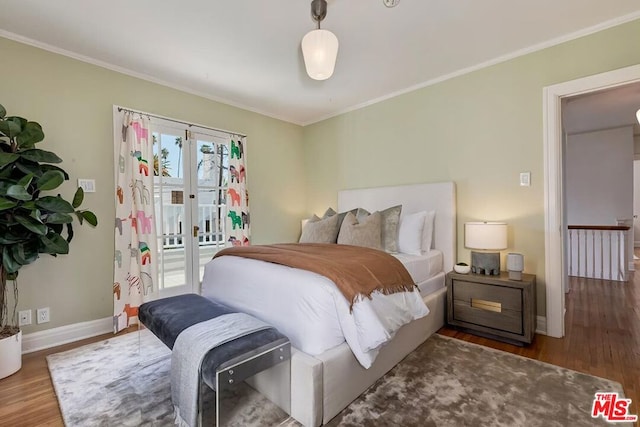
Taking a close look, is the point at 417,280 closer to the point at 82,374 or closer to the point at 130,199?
the point at 82,374

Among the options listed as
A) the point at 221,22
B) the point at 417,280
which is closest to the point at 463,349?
the point at 417,280

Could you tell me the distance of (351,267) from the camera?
1.86 metres

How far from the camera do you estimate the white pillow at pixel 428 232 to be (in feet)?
9.80

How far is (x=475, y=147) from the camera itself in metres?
3.01

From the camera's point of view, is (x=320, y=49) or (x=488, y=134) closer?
(x=320, y=49)

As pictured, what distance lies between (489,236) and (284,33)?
7.98ft

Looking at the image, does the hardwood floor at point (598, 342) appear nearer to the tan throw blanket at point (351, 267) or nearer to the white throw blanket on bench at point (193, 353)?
the tan throw blanket at point (351, 267)

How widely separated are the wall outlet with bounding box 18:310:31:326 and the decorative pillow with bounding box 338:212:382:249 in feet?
8.92

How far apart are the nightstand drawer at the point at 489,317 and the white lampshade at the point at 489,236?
0.53m

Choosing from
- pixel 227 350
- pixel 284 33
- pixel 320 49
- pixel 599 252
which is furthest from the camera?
pixel 599 252

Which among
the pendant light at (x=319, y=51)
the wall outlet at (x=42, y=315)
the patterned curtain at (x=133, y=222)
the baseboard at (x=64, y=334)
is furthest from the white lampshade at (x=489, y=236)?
the wall outlet at (x=42, y=315)

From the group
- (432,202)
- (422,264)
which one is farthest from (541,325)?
(432,202)

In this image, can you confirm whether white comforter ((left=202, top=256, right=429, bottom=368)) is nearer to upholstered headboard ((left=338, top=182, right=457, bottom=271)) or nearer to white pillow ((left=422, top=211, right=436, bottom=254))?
white pillow ((left=422, top=211, right=436, bottom=254))

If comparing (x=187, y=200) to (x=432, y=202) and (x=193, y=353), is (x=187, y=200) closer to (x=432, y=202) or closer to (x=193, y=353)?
(x=193, y=353)
